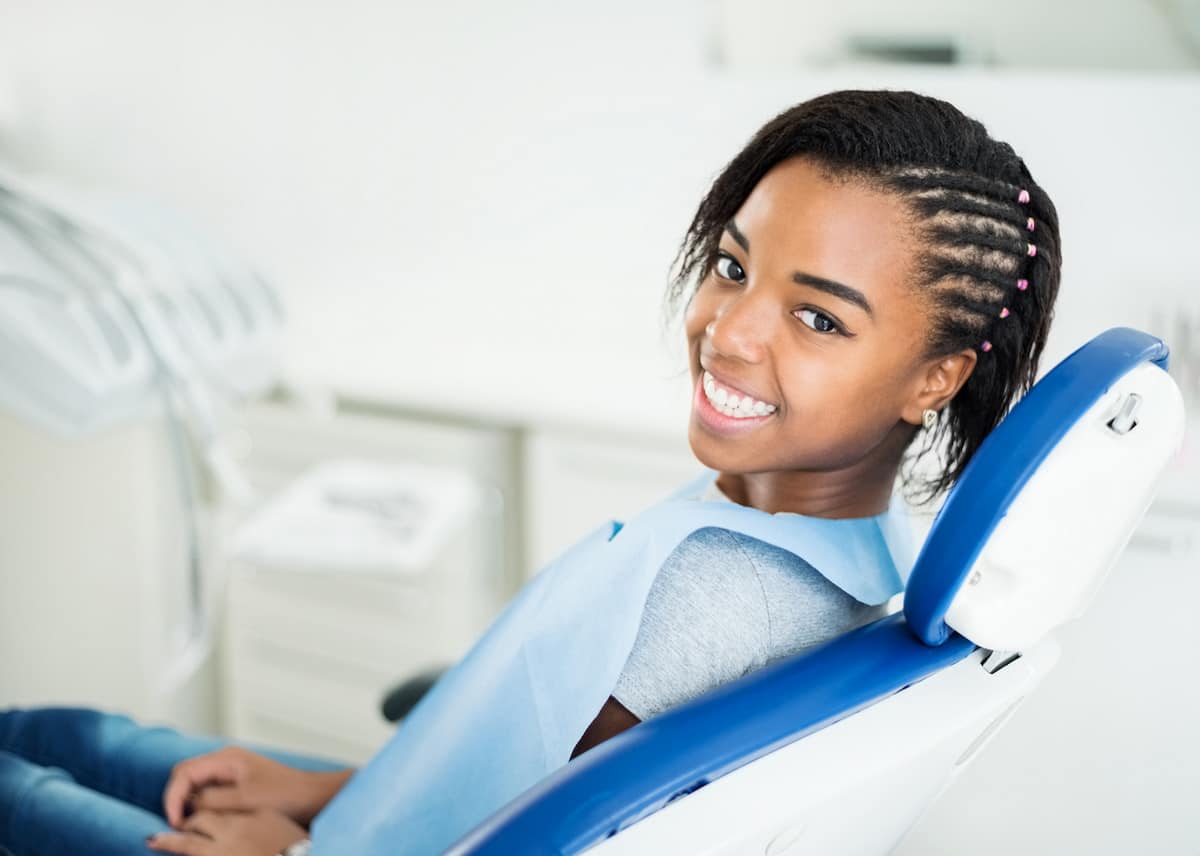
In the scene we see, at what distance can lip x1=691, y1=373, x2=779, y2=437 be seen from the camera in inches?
30.7

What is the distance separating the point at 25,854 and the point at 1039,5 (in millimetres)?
1528

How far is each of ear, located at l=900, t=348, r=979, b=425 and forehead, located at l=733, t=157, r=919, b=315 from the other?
7 centimetres

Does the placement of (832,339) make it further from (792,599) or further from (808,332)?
(792,599)

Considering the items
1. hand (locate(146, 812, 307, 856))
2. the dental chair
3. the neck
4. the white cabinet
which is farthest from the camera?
the white cabinet

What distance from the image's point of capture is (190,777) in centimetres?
104

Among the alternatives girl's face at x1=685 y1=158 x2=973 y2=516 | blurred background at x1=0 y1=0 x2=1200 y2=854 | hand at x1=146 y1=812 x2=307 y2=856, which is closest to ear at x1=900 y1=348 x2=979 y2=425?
girl's face at x1=685 y1=158 x2=973 y2=516

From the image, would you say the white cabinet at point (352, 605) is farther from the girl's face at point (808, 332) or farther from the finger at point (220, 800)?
the girl's face at point (808, 332)

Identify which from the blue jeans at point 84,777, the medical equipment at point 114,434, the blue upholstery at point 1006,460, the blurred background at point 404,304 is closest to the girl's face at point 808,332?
the blue upholstery at point 1006,460

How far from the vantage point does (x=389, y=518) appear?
1.83 m

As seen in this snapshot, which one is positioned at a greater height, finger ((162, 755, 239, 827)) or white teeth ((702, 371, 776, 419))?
white teeth ((702, 371, 776, 419))

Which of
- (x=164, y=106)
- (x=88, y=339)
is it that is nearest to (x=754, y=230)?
(x=88, y=339)

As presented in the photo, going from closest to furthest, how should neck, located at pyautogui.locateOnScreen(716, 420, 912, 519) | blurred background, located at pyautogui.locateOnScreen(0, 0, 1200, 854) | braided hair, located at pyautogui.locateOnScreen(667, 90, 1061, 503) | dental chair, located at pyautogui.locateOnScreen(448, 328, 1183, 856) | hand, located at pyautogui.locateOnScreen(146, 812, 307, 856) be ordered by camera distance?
dental chair, located at pyautogui.locateOnScreen(448, 328, 1183, 856) < braided hair, located at pyautogui.locateOnScreen(667, 90, 1061, 503) < neck, located at pyautogui.locateOnScreen(716, 420, 912, 519) < hand, located at pyautogui.locateOnScreen(146, 812, 307, 856) < blurred background, located at pyautogui.locateOnScreen(0, 0, 1200, 854)

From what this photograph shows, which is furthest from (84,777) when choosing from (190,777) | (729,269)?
(729,269)

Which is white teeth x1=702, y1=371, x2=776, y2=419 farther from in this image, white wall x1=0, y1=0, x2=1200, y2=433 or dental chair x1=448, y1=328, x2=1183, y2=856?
white wall x1=0, y1=0, x2=1200, y2=433
